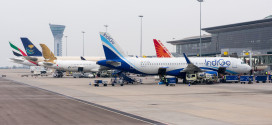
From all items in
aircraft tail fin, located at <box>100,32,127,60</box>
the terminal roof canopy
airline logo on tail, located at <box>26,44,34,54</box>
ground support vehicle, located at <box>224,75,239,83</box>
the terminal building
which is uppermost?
the terminal roof canopy

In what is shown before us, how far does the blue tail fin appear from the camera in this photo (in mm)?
103188

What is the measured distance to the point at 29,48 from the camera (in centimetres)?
10350

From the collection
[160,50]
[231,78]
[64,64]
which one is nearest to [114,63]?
[231,78]

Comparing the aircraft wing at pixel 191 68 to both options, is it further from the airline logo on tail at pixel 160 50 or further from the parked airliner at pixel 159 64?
the airline logo on tail at pixel 160 50

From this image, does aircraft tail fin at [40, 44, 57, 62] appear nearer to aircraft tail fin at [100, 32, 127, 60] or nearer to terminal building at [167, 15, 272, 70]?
aircraft tail fin at [100, 32, 127, 60]

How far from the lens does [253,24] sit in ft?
527

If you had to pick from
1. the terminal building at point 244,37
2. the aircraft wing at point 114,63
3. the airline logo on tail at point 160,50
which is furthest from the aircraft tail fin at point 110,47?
the terminal building at point 244,37

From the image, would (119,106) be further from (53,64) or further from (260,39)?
(260,39)

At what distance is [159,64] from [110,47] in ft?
28.4

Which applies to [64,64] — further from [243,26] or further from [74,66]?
[243,26]

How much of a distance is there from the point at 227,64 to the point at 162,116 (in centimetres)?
3964

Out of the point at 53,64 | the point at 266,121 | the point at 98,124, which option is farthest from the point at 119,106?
the point at 53,64

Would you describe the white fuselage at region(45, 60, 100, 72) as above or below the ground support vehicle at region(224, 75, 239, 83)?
above

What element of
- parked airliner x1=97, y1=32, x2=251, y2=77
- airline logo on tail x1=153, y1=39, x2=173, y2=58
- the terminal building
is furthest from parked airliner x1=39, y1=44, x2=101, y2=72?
the terminal building
